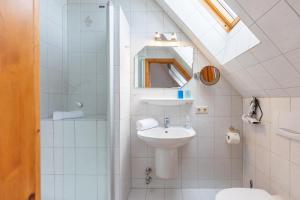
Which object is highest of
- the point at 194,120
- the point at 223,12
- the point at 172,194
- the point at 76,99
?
the point at 223,12

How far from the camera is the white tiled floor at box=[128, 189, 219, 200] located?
2.14 m

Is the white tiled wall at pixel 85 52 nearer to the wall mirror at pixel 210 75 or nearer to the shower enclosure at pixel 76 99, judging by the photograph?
the shower enclosure at pixel 76 99

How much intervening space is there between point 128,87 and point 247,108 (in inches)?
54.2

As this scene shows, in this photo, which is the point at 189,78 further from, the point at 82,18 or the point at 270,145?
the point at 82,18

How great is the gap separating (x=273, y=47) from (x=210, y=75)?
107 centimetres

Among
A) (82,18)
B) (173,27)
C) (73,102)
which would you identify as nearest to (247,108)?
(173,27)

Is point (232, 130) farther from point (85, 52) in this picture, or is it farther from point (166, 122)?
point (85, 52)

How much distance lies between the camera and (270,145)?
5.59 ft

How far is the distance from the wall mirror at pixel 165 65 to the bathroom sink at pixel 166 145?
55cm

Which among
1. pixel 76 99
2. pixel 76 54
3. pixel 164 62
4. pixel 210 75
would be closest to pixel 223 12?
pixel 210 75

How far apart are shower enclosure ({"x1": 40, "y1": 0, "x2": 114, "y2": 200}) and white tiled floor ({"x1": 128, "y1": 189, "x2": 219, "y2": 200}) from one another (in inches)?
18.4

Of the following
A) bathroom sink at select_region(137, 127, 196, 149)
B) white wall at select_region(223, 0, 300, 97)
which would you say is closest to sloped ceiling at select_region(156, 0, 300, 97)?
white wall at select_region(223, 0, 300, 97)

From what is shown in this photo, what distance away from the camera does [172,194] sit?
222 centimetres

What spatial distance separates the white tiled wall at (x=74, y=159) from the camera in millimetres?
1878
